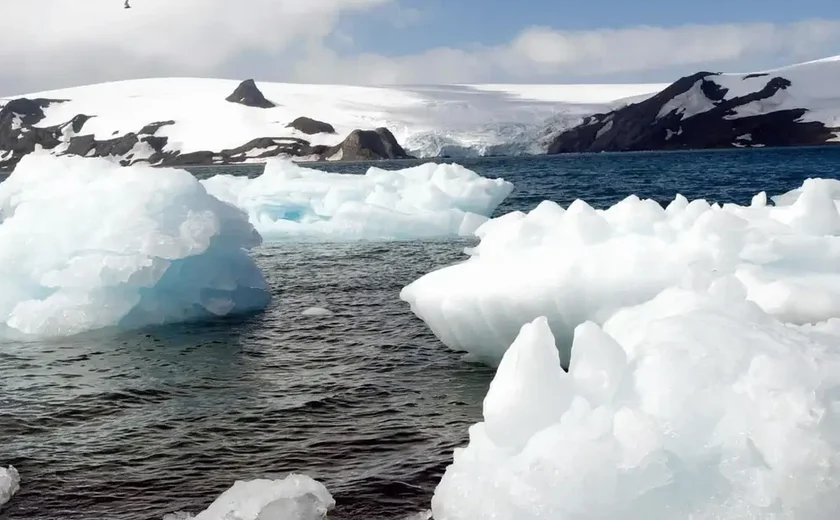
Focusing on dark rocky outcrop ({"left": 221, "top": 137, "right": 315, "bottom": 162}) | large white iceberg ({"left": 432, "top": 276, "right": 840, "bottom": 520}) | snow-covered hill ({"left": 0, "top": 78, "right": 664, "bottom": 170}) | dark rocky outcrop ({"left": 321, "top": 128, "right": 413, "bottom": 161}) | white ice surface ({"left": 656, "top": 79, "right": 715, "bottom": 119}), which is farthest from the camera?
dark rocky outcrop ({"left": 221, "top": 137, "right": 315, "bottom": 162})

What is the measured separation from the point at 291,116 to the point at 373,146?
30.6 m

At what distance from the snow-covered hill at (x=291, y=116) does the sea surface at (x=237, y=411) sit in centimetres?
10024

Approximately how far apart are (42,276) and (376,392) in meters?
6.82

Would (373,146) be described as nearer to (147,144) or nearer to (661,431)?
(147,144)

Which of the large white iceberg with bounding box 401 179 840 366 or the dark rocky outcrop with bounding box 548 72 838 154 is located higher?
the dark rocky outcrop with bounding box 548 72 838 154

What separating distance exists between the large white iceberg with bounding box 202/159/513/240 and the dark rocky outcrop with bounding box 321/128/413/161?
87441mm

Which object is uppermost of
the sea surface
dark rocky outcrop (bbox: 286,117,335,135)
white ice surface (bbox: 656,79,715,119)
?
white ice surface (bbox: 656,79,715,119)

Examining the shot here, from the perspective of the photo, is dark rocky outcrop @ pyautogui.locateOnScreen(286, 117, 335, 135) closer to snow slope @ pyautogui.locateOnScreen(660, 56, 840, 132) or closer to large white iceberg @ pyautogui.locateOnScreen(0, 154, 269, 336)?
snow slope @ pyautogui.locateOnScreen(660, 56, 840, 132)

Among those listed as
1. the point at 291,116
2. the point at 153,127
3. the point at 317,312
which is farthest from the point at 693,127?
the point at 317,312

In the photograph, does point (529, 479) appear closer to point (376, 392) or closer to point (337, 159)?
point (376, 392)

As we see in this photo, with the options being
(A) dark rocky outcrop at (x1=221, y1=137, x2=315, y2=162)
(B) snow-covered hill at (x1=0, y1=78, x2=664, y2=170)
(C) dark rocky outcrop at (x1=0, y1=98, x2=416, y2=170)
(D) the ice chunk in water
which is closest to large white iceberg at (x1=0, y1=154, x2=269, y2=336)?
(D) the ice chunk in water

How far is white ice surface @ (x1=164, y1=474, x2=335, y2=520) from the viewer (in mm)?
5836

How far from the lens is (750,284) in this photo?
26.6 feet

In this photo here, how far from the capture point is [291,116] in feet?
472
